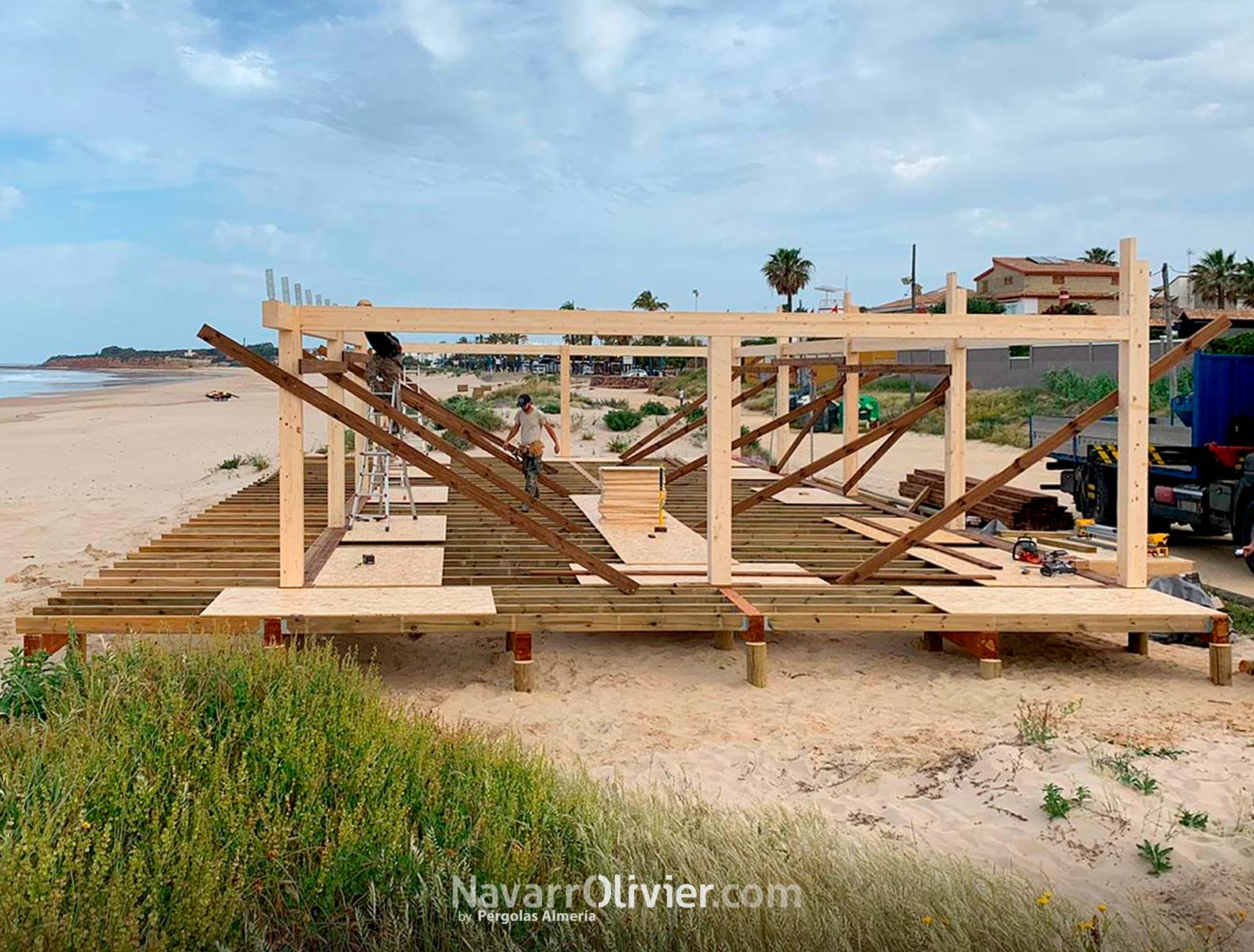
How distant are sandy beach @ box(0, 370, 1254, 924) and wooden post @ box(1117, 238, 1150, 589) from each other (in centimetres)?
122

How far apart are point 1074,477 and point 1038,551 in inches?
265

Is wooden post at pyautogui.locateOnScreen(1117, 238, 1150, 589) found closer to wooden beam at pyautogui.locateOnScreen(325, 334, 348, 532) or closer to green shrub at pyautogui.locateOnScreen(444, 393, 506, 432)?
wooden beam at pyautogui.locateOnScreen(325, 334, 348, 532)

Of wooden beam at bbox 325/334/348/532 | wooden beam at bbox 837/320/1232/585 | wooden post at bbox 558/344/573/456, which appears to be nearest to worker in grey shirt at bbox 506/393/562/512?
wooden beam at bbox 325/334/348/532

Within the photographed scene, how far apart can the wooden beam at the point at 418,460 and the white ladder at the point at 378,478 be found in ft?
7.99

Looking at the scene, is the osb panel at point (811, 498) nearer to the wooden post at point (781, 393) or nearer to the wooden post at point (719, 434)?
the wooden post at point (781, 393)

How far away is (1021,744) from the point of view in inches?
251

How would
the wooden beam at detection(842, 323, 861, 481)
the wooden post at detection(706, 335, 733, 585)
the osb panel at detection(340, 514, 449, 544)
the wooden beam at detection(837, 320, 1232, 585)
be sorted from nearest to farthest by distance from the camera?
the wooden post at detection(706, 335, 733, 585) → the wooden beam at detection(837, 320, 1232, 585) → the osb panel at detection(340, 514, 449, 544) → the wooden beam at detection(842, 323, 861, 481)

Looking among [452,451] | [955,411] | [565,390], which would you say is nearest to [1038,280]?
[565,390]

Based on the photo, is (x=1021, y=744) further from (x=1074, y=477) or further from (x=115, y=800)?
(x=1074, y=477)

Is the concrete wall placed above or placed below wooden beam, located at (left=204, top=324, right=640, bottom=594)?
above

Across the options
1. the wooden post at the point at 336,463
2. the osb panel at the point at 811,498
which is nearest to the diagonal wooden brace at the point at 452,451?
the wooden post at the point at 336,463

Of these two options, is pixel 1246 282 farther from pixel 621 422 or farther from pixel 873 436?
pixel 873 436

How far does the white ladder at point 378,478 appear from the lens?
11.5 metres

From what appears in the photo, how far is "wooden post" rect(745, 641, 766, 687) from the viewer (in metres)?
7.81
